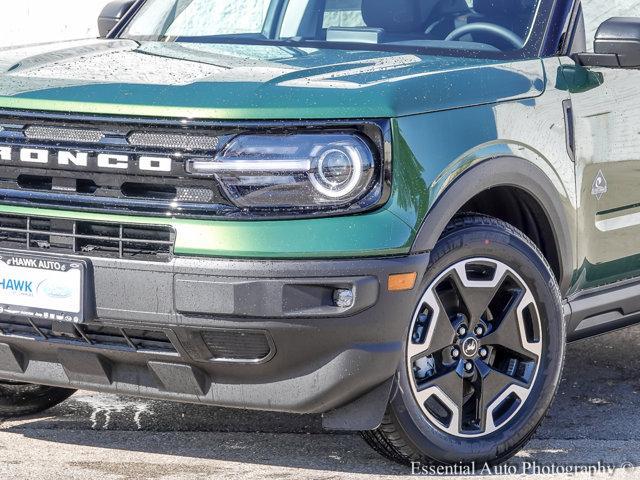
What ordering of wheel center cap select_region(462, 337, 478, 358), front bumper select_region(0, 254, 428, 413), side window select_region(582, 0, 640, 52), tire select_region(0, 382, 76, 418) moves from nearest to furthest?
front bumper select_region(0, 254, 428, 413), wheel center cap select_region(462, 337, 478, 358), tire select_region(0, 382, 76, 418), side window select_region(582, 0, 640, 52)

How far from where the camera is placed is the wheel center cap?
418cm

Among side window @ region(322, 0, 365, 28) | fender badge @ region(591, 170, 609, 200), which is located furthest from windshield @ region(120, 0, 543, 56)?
fender badge @ region(591, 170, 609, 200)

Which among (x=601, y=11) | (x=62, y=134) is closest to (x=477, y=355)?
(x=62, y=134)

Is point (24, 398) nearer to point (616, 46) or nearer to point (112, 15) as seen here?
point (112, 15)

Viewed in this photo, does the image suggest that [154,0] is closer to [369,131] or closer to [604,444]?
[369,131]

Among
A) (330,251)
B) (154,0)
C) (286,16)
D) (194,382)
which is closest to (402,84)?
(330,251)

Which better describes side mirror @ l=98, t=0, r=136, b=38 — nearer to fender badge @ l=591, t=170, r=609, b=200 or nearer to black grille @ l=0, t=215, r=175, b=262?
black grille @ l=0, t=215, r=175, b=262

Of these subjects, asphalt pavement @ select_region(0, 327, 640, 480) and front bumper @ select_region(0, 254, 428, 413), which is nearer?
front bumper @ select_region(0, 254, 428, 413)

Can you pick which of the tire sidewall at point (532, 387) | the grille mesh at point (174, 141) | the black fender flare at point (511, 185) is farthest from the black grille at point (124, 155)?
the tire sidewall at point (532, 387)

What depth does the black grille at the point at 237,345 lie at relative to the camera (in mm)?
3770

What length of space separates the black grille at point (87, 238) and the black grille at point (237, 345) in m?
0.26

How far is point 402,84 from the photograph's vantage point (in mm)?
3869

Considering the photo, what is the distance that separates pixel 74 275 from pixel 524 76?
155 cm

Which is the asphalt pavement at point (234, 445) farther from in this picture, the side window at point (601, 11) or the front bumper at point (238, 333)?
the side window at point (601, 11)
